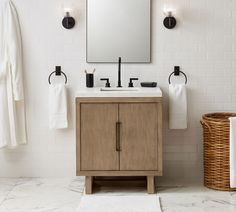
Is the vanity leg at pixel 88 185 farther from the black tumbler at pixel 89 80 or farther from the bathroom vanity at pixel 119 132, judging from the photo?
the black tumbler at pixel 89 80

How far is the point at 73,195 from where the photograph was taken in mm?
4457

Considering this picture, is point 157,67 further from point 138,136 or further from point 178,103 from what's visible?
point 138,136

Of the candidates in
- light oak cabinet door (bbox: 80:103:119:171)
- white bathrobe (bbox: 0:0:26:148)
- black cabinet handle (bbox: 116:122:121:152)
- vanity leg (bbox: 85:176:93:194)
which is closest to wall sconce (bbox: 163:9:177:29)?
light oak cabinet door (bbox: 80:103:119:171)

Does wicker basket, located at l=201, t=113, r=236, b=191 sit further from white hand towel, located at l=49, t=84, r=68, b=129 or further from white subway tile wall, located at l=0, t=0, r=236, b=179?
white hand towel, located at l=49, t=84, r=68, b=129

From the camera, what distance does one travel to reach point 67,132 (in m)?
5.02

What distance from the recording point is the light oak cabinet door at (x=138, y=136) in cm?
443

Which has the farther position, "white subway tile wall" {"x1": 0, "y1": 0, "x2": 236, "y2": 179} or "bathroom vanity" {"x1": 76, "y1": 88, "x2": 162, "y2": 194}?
"white subway tile wall" {"x1": 0, "y1": 0, "x2": 236, "y2": 179}

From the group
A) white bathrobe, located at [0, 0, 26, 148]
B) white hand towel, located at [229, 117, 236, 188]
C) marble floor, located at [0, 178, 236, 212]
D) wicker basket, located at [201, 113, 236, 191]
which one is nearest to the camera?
marble floor, located at [0, 178, 236, 212]

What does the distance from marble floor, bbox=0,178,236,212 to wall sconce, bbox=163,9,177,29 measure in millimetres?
1462

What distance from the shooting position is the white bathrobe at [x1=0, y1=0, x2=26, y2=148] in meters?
4.81

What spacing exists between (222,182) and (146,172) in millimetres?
685

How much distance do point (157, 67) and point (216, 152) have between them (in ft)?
3.23

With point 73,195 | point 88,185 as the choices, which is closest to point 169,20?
point 88,185

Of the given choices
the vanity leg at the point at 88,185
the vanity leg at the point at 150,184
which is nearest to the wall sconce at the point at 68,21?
the vanity leg at the point at 88,185
